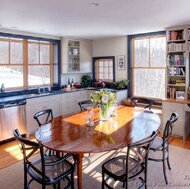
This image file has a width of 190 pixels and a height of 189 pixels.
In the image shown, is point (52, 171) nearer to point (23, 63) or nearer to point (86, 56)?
point (23, 63)

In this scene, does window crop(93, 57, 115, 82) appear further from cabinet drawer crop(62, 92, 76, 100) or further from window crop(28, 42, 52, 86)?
window crop(28, 42, 52, 86)

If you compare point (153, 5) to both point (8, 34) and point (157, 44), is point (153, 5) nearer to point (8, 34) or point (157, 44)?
point (157, 44)

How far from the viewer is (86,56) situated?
6.30 metres

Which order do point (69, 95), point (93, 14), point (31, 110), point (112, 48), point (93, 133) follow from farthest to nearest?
point (112, 48)
point (69, 95)
point (31, 110)
point (93, 14)
point (93, 133)

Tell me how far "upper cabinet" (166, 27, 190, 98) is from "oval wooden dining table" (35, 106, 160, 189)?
5.83 feet

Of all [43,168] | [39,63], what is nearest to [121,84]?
[39,63]

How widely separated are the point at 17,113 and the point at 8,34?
183 cm

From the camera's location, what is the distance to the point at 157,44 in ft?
16.8

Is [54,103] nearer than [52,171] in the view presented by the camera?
No

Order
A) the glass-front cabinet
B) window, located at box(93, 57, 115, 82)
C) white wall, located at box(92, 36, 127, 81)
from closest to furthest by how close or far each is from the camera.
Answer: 1. white wall, located at box(92, 36, 127, 81)
2. the glass-front cabinet
3. window, located at box(93, 57, 115, 82)

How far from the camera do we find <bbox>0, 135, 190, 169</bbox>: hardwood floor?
338cm

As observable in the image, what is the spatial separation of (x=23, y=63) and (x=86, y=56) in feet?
6.62

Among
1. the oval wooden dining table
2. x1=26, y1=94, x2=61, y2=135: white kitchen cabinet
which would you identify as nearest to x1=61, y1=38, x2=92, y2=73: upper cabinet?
x1=26, y1=94, x2=61, y2=135: white kitchen cabinet

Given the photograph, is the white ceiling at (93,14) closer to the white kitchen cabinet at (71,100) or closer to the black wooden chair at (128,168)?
the white kitchen cabinet at (71,100)
